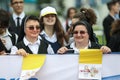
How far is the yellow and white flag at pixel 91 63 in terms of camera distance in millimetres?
6879

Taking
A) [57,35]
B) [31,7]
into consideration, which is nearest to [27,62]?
[57,35]

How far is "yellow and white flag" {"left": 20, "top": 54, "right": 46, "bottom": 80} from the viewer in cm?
684

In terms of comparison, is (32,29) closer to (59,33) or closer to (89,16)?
(59,33)

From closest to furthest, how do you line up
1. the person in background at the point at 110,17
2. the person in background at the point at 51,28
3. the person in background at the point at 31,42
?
the person in background at the point at 31,42 < the person in background at the point at 51,28 < the person in background at the point at 110,17

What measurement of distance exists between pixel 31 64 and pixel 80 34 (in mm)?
860

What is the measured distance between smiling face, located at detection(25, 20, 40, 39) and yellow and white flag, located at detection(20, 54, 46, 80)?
484 mm

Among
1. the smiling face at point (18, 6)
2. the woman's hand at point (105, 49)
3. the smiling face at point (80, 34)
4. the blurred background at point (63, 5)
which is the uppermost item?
the smiling face at point (18, 6)

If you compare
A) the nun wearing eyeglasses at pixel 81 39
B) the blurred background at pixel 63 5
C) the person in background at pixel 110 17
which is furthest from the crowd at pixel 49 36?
the blurred background at pixel 63 5

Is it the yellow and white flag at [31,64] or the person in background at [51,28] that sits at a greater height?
the person in background at [51,28]

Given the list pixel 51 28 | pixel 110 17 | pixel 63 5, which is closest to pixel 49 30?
pixel 51 28

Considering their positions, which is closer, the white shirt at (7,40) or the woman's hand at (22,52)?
the woman's hand at (22,52)

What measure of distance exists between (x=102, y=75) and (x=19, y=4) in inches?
162

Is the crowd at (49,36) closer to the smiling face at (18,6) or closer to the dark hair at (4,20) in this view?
the dark hair at (4,20)

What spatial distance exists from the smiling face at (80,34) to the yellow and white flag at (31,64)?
1.93 ft
